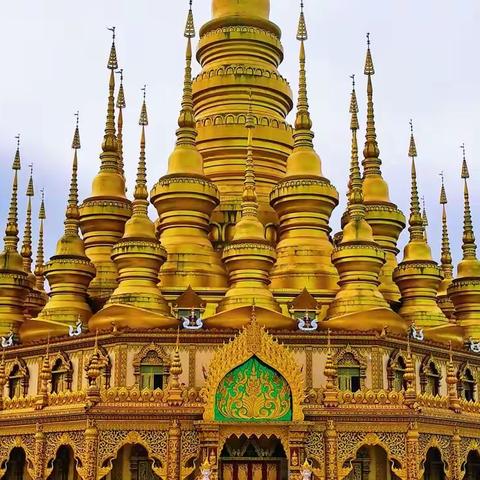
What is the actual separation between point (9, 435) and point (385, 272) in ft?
41.6

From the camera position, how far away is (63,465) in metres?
26.4

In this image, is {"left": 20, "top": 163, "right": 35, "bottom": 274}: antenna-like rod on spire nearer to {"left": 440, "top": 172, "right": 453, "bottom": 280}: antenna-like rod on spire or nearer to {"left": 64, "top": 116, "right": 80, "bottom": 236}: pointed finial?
{"left": 64, "top": 116, "right": 80, "bottom": 236}: pointed finial

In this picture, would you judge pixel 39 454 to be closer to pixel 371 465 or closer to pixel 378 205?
pixel 371 465

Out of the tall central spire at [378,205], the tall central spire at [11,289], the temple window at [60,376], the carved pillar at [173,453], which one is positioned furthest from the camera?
the tall central spire at [378,205]

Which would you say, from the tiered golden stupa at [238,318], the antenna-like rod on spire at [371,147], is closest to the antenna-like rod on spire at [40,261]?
the tiered golden stupa at [238,318]

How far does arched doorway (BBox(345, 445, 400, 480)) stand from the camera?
25.5m

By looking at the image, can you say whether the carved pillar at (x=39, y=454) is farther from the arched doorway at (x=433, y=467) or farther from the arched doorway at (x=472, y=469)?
the arched doorway at (x=472, y=469)

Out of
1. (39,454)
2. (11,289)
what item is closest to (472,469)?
(39,454)

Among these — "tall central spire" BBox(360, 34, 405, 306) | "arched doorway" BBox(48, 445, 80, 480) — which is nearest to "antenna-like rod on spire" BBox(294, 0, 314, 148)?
"tall central spire" BBox(360, 34, 405, 306)

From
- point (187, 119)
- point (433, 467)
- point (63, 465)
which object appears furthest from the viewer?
point (187, 119)

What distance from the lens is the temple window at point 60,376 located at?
1077 inches

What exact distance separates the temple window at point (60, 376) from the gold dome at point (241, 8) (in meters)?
14.3

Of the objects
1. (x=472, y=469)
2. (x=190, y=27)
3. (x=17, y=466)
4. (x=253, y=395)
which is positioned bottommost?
(x=472, y=469)

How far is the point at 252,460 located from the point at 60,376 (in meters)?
6.05
